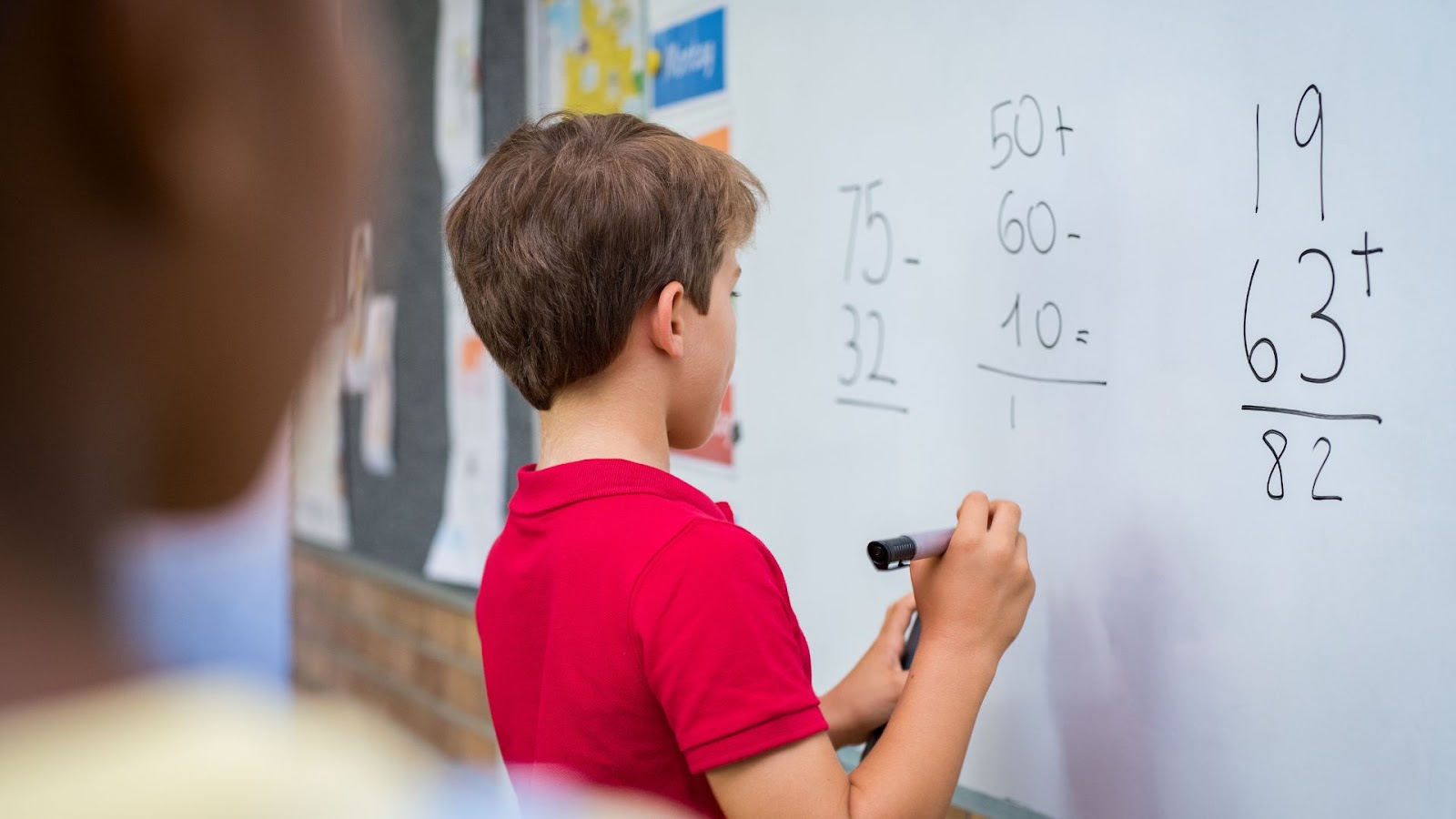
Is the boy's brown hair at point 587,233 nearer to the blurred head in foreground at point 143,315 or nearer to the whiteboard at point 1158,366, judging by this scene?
the whiteboard at point 1158,366

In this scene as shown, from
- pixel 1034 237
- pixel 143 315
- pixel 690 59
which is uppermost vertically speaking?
pixel 690 59

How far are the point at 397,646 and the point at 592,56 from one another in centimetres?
113

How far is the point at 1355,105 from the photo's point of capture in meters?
0.73

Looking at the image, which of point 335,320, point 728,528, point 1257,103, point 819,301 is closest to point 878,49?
point 819,301

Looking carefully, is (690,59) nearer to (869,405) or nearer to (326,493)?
(869,405)

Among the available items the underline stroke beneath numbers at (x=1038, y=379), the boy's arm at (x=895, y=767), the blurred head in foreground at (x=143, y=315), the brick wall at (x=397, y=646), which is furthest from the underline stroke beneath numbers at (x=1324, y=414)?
the brick wall at (x=397, y=646)

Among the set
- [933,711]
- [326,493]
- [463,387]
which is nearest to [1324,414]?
[933,711]

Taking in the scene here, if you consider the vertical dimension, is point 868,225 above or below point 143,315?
above

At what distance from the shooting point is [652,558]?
688 mm

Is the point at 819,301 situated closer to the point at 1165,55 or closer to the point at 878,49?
the point at 878,49

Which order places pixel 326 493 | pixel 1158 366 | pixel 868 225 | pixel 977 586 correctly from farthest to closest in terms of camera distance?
pixel 326 493, pixel 868 225, pixel 1158 366, pixel 977 586

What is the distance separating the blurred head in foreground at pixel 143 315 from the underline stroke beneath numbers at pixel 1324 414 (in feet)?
2.32

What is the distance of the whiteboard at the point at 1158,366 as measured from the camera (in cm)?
72

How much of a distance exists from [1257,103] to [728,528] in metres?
0.45
